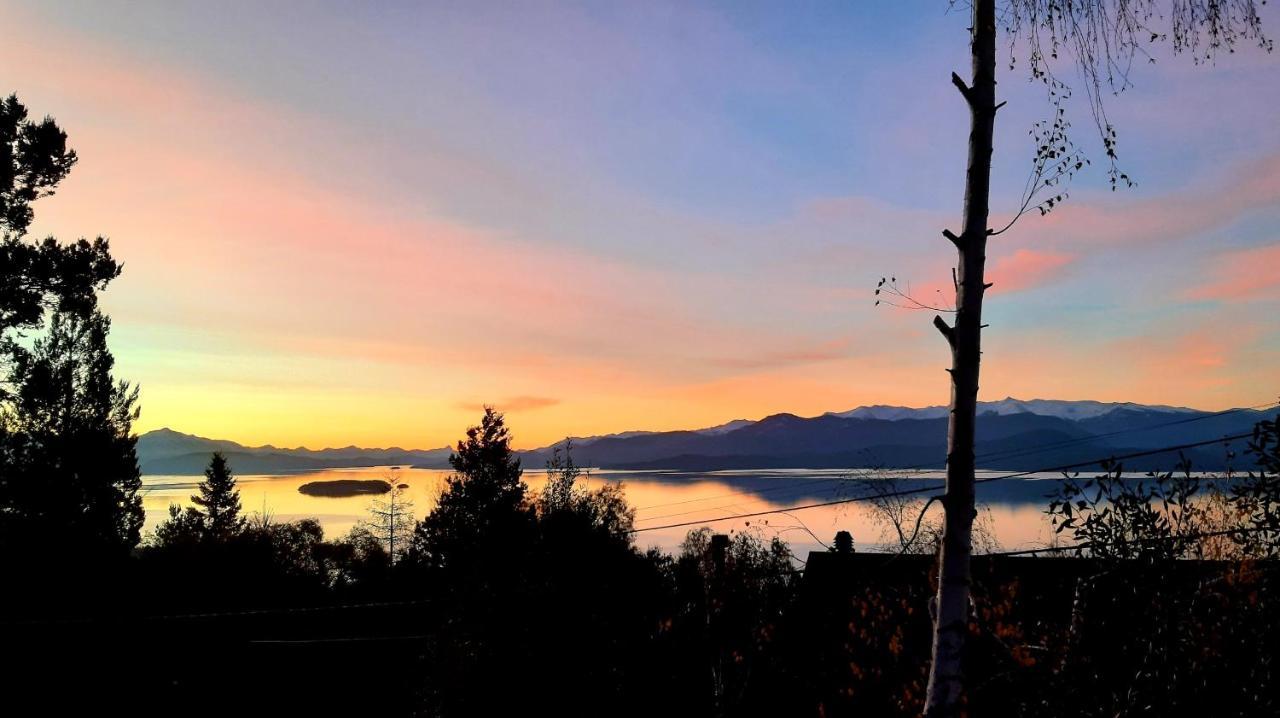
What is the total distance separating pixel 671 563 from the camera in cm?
4372

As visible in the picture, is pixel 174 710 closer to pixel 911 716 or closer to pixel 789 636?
pixel 789 636

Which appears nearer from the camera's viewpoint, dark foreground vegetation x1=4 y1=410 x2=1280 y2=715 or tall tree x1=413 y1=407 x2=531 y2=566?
dark foreground vegetation x1=4 y1=410 x2=1280 y2=715

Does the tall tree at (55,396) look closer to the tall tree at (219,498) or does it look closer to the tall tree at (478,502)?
the tall tree at (478,502)

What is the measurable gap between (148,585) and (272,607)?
6.67m

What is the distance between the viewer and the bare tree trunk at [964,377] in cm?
512

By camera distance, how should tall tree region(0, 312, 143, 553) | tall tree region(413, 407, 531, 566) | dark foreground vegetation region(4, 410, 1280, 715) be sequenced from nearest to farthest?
dark foreground vegetation region(4, 410, 1280, 715) → tall tree region(0, 312, 143, 553) → tall tree region(413, 407, 531, 566)

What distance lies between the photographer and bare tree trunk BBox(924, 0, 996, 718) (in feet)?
16.8

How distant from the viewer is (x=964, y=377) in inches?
206

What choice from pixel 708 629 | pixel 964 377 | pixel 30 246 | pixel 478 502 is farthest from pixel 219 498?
pixel 964 377

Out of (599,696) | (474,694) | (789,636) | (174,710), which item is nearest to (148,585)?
(174,710)

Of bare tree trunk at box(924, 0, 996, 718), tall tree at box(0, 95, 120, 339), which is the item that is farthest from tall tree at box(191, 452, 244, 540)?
bare tree trunk at box(924, 0, 996, 718)

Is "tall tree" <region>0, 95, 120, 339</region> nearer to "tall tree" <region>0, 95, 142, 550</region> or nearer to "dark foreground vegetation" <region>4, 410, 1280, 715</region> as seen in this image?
"tall tree" <region>0, 95, 142, 550</region>

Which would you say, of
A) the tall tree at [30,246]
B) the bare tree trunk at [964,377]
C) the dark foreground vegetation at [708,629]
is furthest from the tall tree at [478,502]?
the bare tree trunk at [964,377]

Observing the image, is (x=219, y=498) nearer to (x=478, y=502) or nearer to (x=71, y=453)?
(x=478, y=502)
